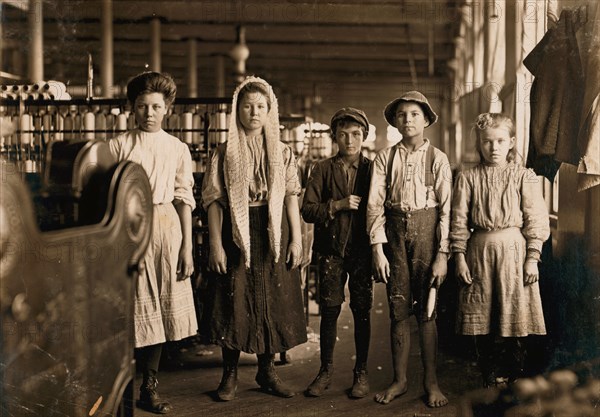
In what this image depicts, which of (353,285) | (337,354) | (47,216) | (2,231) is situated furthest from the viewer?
(337,354)

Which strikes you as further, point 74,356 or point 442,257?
point 442,257

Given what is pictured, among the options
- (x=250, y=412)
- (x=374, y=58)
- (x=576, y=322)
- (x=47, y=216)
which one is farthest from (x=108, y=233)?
(x=374, y=58)

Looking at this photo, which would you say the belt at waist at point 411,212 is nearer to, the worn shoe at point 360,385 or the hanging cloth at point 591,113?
the hanging cloth at point 591,113

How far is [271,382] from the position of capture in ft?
10.9

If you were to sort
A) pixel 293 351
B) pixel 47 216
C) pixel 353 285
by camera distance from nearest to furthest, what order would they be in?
pixel 47 216 → pixel 353 285 → pixel 293 351

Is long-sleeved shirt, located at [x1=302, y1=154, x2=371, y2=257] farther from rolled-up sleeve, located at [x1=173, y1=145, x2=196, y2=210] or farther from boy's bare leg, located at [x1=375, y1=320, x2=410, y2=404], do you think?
rolled-up sleeve, located at [x1=173, y1=145, x2=196, y2=210]

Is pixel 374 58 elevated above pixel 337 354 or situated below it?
above

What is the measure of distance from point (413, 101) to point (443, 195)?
0.43m

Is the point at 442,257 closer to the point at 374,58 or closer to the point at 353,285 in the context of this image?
the point at 353,285

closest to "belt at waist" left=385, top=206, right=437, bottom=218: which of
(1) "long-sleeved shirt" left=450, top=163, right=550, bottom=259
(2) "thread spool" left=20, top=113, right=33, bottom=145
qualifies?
(1) "long-sleeved shirt" left=450, top=163, right=550, bottom=259

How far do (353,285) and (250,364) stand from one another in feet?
2.71

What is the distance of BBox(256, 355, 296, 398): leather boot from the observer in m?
3.29

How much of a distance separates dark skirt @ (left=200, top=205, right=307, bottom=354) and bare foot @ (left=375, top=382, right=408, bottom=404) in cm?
47

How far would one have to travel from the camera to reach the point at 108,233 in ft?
7.72
